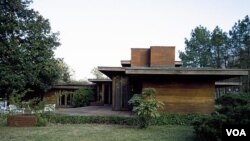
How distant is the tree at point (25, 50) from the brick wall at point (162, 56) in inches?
351

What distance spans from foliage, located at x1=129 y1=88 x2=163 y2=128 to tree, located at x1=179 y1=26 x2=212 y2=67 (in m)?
37.2

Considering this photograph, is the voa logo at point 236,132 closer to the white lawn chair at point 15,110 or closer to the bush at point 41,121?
the bush at point 41,121

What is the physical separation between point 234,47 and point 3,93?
3289 cm

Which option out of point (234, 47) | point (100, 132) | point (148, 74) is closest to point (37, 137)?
point (100, 132)

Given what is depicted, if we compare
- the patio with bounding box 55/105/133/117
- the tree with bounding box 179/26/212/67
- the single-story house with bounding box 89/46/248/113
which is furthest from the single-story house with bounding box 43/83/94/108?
the tree with bounding box 179/26/212/67

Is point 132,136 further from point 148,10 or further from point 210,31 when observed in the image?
point 210,31

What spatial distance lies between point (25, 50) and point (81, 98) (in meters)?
6.19

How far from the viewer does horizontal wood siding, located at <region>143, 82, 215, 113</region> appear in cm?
1650

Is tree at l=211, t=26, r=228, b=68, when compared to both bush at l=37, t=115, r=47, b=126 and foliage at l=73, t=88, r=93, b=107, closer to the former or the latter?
foliage at l=73, t=88, r=93, b=107

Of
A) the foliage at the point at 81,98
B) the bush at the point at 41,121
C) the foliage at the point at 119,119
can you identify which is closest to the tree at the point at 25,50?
the foliage at the point at 81,98

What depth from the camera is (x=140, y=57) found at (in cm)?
2533

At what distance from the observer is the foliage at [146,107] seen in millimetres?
14062

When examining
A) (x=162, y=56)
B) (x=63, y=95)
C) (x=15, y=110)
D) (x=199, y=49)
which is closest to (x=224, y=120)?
(x=15, y=110)

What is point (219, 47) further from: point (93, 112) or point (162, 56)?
point (93, 112)
